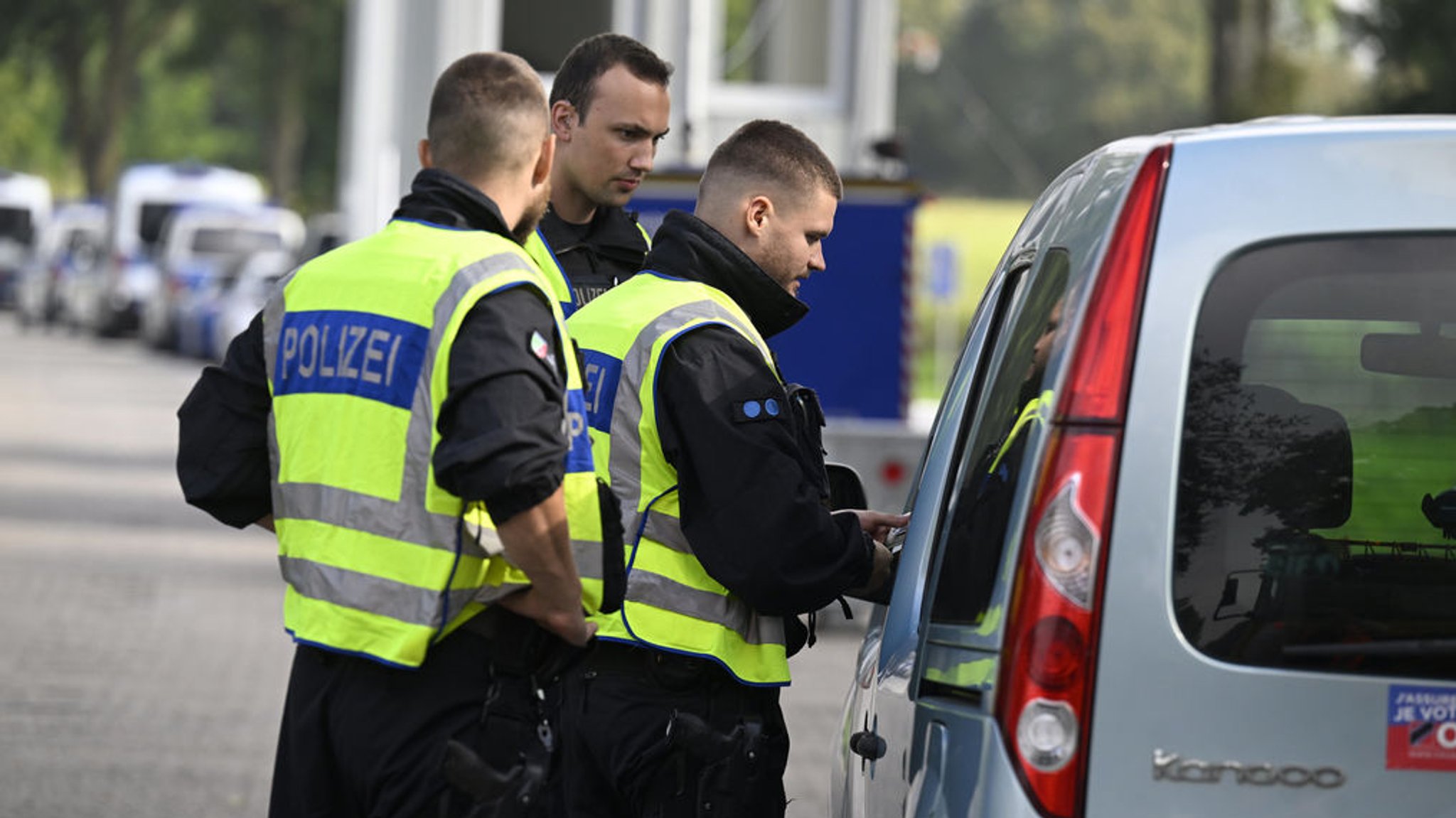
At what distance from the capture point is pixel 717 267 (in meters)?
4.32

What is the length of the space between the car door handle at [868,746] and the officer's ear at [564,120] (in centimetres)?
169

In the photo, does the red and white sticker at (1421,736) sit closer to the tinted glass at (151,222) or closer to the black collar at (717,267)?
the black collar at (717,267)

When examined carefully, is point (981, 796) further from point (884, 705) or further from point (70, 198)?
point (70, 198)

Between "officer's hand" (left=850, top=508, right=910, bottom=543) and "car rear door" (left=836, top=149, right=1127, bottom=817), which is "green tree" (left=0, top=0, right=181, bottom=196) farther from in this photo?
"car rear door" (left=836, top=149, right=1127, bottom=817)

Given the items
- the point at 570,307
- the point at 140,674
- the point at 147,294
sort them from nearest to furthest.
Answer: the point at 570,307 < the point at 140,674 < the point at 147,294

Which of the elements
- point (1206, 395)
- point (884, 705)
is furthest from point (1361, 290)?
point (884, 705)

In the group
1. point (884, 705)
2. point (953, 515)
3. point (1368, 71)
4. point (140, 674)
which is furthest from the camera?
point (1368, 71)

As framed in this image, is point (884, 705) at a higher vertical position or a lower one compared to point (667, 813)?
higher

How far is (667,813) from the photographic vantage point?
4273 millimetres

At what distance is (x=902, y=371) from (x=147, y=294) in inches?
1276

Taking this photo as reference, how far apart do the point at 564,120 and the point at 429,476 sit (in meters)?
1.64

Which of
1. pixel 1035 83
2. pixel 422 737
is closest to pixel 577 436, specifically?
pixel 422 737

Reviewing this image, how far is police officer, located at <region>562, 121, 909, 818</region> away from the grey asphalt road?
231 cm

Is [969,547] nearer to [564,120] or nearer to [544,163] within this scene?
[544,163]
